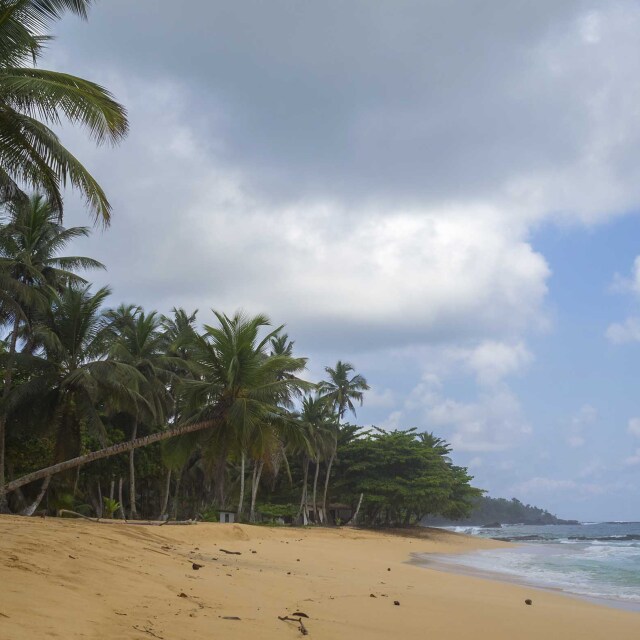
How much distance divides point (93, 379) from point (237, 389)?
5.31m

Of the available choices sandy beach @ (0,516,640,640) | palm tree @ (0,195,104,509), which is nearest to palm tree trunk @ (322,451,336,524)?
palm tree @ (0,195,104,509)

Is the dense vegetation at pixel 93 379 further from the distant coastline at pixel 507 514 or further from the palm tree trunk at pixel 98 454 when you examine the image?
the distant coastline at pixel 507 514

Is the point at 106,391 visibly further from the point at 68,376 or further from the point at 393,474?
the point at 393,474

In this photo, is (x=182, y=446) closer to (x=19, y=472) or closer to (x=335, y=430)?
(x=19, y=472)

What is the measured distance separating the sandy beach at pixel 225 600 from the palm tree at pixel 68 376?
818 cm

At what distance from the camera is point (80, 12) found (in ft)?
29.0

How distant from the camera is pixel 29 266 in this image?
2016 centimetres

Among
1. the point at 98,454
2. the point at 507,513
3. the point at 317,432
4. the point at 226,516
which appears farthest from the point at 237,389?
the point at 507,513

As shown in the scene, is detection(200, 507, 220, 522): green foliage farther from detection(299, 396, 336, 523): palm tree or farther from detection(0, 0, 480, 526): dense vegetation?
detection(299, 396, 336, 523): palm tree

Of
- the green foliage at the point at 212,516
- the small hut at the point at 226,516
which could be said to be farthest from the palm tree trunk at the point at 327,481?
the small hut at the point at 226,516

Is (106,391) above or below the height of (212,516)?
above

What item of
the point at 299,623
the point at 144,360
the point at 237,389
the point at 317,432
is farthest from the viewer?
the point at 317,432

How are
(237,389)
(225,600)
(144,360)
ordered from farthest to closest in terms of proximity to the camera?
(144,360), (237,389), (225,600)

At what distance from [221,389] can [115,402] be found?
634 centimetres
